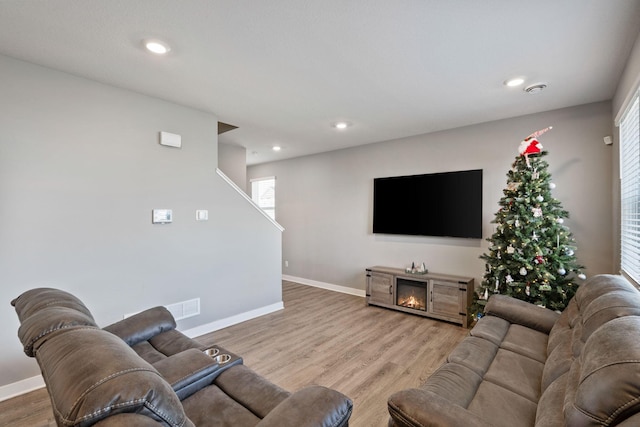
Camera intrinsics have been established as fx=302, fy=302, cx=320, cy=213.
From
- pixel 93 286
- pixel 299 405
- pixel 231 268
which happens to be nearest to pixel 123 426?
pixel 299 405

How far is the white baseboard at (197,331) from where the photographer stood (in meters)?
2.31

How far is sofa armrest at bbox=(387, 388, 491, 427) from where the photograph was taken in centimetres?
112

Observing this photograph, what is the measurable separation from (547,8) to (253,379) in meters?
2.66

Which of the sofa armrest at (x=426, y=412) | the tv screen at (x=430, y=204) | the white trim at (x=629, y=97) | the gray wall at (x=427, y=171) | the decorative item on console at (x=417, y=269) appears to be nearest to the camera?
the sofa armrest at (x=426, y=412)

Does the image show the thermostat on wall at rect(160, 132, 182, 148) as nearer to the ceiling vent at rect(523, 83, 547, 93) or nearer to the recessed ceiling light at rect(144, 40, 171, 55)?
the recessed ceiling light at rect(144, 40, 171, 55)

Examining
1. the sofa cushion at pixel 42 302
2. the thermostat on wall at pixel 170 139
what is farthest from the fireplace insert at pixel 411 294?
the sofa cushion at pixel 42 302

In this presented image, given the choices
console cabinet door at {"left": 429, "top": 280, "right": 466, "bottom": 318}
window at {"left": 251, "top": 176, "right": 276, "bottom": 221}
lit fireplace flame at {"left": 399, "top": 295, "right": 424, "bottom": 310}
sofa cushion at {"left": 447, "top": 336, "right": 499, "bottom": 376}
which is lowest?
lit fireplace flame at {"left": 399, "top": 295, "right": 424, "bottom": 310}

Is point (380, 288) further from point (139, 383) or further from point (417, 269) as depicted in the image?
point (139, 383)

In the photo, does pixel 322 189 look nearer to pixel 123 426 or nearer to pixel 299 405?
pixel 299 405

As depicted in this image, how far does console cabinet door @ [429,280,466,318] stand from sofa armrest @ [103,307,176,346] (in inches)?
125

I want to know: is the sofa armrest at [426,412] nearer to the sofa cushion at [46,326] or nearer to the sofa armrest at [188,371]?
the sofa armrest at [188,371]

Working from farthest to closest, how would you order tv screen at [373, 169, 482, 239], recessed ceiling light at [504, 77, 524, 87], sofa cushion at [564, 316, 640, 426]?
tv screen at [373, 169, 482, 239]
recessed ceiling light at [504, 77, 524, 87]
sofa cushion at [564, 316, 640, 426]

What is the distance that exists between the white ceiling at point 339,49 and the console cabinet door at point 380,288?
2.37 m

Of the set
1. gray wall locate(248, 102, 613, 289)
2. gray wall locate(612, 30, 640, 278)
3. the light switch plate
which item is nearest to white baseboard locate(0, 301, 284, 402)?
the light switch plate
